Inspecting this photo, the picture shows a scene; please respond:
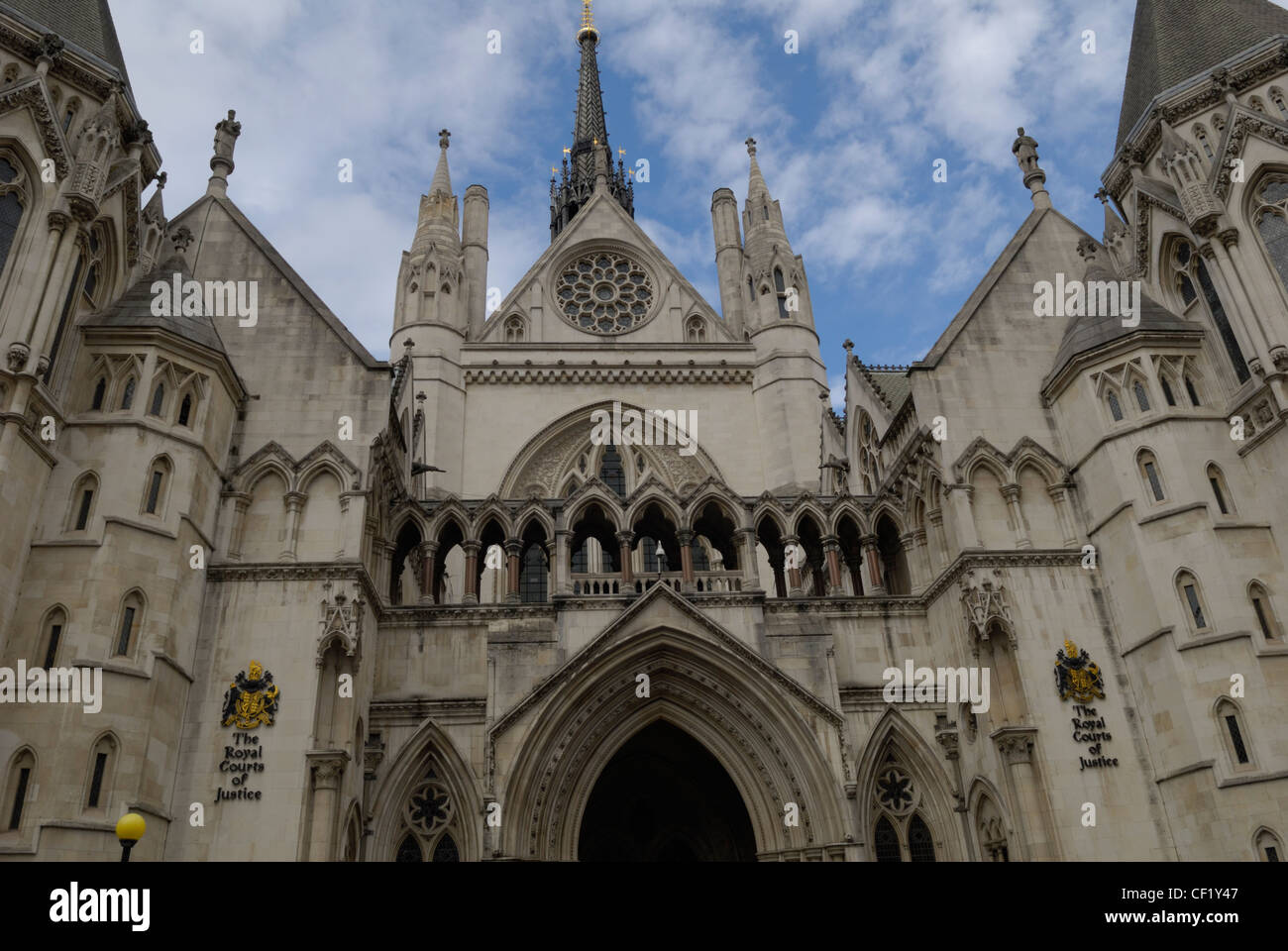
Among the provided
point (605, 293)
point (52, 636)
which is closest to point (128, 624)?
point (52, 636)

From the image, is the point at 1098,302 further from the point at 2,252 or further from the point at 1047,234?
the point at 2,252

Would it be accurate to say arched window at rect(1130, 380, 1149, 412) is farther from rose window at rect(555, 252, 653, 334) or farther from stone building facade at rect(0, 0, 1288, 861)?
rose window at rect(555, 252, 653, 334)

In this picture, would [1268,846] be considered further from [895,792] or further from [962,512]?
[962,512]

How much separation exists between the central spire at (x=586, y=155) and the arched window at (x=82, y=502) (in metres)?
38.8

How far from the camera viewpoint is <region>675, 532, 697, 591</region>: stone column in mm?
21875

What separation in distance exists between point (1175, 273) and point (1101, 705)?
9666 millimetres

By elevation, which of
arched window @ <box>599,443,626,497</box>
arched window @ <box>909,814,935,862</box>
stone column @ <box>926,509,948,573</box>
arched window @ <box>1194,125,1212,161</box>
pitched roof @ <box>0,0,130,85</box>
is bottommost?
arched window @ <box>909,814,935,862</box>

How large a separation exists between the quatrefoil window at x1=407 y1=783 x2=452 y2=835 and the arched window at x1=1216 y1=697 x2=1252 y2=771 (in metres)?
14.2

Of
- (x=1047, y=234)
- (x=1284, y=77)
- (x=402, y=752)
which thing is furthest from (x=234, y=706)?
(x=1284, y=77)

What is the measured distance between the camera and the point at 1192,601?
59.4ft

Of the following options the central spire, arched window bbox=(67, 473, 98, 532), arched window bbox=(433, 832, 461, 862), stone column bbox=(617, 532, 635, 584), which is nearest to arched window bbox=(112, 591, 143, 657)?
arched window bbox=(67, 473, 98, 532)

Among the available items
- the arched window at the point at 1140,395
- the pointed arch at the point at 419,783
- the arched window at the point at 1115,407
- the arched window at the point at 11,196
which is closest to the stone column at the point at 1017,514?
the arched window at the point at 1115,407

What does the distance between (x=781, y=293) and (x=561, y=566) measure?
699 inches
